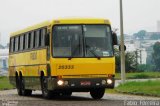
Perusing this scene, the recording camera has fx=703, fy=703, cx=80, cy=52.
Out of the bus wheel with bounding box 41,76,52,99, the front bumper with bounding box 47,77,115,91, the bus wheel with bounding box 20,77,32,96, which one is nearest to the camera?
the front bumper with bounding box 47,77,115,91

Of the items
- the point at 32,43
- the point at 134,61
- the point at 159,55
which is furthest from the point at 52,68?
the point at 159,55

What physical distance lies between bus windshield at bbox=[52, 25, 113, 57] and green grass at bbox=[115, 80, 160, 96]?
4.68m

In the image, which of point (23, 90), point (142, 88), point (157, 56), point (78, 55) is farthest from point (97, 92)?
point (157, 56)

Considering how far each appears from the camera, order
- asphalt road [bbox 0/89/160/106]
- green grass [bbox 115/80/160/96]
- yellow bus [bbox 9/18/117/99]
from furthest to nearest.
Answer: green grass [bbox 115/80/160/96] < yellow bus [bbox 9/18/117/99] < asphalt road [bbox 0/89/160/106]

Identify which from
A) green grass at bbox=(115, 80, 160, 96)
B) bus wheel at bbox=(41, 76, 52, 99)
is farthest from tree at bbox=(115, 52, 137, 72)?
bus wheel at bbox=(41, 76, 52, 99)

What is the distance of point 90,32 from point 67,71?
70.7 inches

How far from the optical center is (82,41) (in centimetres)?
2658

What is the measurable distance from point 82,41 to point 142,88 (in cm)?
1035

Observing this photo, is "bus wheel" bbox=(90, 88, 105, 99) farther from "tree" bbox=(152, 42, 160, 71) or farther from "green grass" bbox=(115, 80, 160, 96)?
"tree" bbox=(152, 42, 160, 71)

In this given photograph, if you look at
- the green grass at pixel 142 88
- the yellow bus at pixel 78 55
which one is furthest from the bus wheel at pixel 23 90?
the yellow bus at pixel 78 55

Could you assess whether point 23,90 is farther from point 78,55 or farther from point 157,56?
point 157,56

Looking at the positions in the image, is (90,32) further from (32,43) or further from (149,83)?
(149,83)

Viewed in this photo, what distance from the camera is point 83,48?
2653 cm

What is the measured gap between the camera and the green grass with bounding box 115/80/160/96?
3231 centimetres
